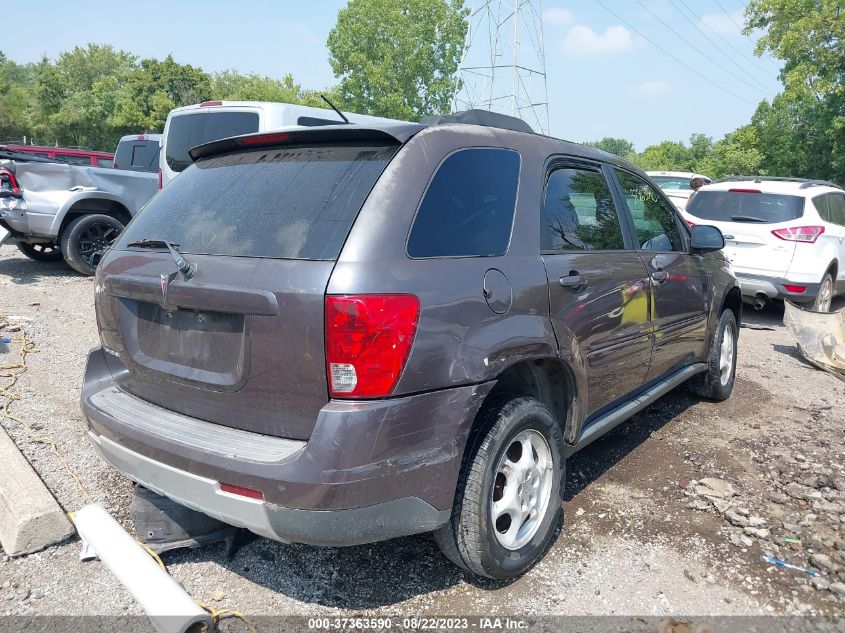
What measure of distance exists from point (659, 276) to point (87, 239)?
8.12 metres

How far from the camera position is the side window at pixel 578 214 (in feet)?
9.78

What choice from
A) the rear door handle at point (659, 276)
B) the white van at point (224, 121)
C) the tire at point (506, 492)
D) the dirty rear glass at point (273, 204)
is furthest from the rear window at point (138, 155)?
the tire at point (506, 492)

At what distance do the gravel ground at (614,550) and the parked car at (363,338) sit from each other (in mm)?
272

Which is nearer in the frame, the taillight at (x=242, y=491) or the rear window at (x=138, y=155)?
the taillight at (x=242, y=491)

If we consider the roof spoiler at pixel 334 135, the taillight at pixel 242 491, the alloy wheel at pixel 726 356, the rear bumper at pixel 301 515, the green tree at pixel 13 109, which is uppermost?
the green tree at pixel 13 109

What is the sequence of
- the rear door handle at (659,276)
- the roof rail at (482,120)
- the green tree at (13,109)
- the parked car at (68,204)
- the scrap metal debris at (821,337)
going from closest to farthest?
the roof rail at (482,120)
the rear door handle at (659,276)
the scrap metal debris at (821,337)
the parked car at (68,204)
the green tree at (13,109)

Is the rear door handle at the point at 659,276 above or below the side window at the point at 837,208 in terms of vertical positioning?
below

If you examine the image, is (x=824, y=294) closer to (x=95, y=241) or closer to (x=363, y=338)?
(x=363, y=338)

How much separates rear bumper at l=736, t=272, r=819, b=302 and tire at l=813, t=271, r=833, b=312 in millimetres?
179

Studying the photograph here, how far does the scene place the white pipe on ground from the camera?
7.36ft

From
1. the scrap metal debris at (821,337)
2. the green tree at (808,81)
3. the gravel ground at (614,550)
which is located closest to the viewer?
the gravel ground at (614,550)

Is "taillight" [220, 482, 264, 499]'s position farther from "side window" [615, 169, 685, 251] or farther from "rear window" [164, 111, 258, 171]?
"rear window" [164, 111, 258, 171]

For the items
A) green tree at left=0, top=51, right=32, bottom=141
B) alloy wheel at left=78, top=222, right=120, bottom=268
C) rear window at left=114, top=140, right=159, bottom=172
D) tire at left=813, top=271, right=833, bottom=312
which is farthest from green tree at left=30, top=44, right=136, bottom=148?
tire at left=813, top=271, right=833, bottom=312

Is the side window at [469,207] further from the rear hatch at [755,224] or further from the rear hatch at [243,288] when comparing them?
the rear hatch at [755,224]
